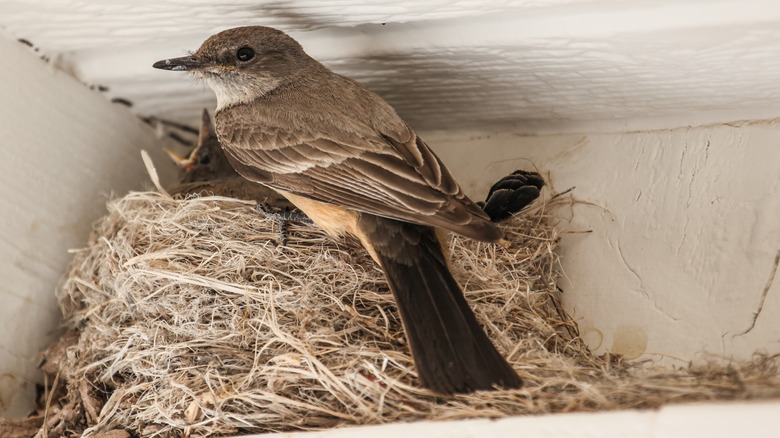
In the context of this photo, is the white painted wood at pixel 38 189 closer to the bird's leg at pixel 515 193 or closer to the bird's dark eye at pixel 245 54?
the bird's dark eye at pixel 245 54

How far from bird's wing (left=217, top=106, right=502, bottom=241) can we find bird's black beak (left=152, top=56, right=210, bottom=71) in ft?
0.84

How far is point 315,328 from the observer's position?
2736mm

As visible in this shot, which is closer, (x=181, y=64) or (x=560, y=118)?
(x=181, y=64)

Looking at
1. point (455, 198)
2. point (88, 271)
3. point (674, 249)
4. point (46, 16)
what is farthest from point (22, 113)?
point (674, 249)

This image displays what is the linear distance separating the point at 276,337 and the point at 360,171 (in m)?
0.65

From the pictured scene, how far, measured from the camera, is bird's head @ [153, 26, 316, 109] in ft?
10.6

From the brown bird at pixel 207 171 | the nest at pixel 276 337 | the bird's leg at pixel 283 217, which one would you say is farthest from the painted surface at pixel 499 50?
the bird's leg at pixel 283 217

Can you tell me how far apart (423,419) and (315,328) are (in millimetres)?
578

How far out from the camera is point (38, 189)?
344 cm

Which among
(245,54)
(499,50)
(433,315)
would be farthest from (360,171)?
(245,54)

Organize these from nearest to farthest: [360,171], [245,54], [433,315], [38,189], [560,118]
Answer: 1. [433,315]
2. [360,171]
3. [245,54]
4. [38,189]
5. [560,118]

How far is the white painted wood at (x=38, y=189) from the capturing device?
10.8ft

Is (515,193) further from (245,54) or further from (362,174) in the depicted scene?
(245,54)

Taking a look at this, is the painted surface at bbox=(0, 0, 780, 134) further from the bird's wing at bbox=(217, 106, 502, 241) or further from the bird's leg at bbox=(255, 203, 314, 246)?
the bird's leg at bbox=(255, 203, 314, 246)
